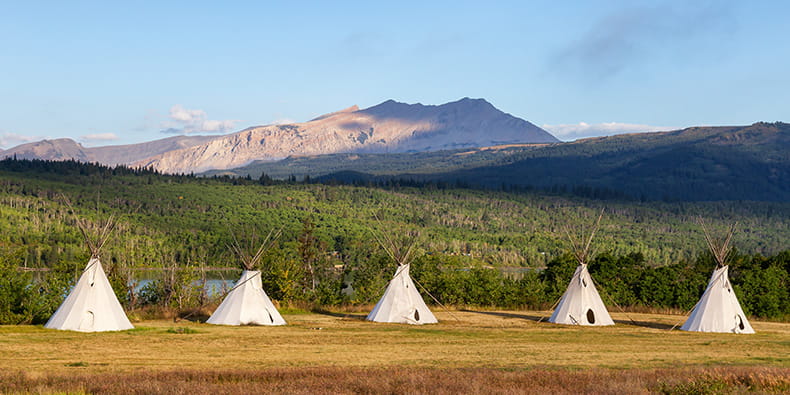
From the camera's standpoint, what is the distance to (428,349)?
95.7ft

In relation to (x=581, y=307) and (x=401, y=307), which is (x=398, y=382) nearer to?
(x=401, y=307)

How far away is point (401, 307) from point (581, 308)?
29.7 ft

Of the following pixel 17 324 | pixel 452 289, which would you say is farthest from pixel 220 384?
pixel 452 289

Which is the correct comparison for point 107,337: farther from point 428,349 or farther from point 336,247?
point 336,247

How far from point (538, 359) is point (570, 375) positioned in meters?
6.10

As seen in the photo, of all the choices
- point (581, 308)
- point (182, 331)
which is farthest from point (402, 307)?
point (182, 331)

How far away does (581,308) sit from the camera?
138 ft

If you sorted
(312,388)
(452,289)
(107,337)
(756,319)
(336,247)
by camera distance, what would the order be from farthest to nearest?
(336,247) → (452,289) → (756,319) → (107,337) → (312,388)

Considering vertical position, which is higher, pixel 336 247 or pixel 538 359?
pixel 538 359

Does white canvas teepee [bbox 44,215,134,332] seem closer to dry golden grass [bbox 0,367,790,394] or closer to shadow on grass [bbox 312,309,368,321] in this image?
shadow on grass [bbox 312,309,368,321]

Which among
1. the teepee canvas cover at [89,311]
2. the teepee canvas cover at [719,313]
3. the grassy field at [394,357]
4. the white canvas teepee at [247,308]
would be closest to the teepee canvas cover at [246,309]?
the white canvas teepee at [247,308]

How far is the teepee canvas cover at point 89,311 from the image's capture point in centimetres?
3341

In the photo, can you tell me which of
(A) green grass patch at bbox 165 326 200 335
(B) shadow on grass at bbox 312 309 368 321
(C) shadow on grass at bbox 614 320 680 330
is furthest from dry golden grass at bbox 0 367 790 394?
(B) shadow on grass at bbox 312 309 368 321

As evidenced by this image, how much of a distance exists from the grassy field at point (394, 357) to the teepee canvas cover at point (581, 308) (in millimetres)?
1187
